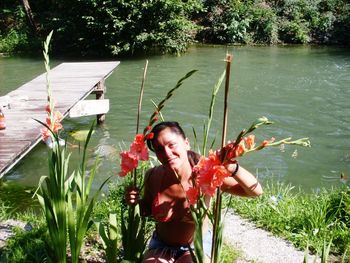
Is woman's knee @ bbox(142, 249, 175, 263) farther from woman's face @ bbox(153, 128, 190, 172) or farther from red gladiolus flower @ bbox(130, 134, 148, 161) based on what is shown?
red gladiolus flower @ bbox(130, 134, 148, 161)

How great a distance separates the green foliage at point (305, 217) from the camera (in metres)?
3.57

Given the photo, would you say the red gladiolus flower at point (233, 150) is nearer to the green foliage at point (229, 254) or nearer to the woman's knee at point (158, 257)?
the woman's knee at point (158, 257)

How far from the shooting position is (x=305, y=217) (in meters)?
3.83

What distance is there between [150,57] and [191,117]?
7.29m

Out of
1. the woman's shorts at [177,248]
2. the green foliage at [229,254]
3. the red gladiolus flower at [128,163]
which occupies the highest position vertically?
the red gladiolus flower at [128,163]

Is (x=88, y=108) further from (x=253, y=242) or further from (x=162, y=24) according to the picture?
(x=162, y=24)

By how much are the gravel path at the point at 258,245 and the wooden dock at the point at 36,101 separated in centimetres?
231

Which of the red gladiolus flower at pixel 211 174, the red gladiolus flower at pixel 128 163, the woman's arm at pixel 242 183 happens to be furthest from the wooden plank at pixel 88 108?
the red gladiolus flower at pixel 211 174

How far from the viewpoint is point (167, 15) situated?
16016mm

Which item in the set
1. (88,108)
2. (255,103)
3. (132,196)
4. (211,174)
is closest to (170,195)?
(132,196)

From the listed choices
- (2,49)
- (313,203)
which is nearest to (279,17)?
(2,49)

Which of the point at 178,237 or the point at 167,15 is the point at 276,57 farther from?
the point at 178,237

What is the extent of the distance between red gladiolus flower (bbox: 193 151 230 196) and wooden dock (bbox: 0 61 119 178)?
3469 mm

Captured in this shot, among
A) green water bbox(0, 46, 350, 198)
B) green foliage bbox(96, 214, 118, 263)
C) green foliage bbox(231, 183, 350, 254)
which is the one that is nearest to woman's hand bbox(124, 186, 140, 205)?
green foliage bbox(96, 214, 118, 263)
